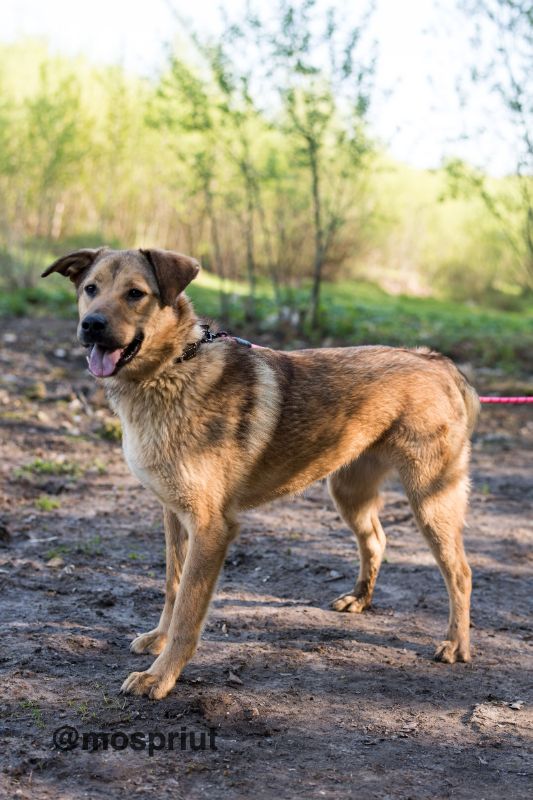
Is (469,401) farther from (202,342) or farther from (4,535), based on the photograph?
(4,535)

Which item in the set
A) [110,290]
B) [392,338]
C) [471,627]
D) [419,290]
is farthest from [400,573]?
[419,290]

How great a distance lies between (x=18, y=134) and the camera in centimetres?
1497

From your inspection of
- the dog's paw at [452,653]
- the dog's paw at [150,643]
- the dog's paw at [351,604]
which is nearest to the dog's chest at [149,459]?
the dog's paw at [150,643]

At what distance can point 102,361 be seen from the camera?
3768 millimetres

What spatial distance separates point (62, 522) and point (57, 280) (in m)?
11.7

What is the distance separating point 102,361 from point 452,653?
2.34m

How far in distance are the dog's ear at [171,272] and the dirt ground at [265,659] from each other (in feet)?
5.84

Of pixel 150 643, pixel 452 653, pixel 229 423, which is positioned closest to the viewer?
pixel 229 423

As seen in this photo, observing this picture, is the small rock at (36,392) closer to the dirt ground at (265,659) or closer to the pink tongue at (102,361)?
the dirt ground at (265,659)

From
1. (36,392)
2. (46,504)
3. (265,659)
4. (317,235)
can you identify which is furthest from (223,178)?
(265,659)

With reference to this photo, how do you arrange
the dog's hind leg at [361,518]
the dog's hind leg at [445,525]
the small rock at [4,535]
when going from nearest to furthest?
the dog's hind leg at [445,525]
the dog's hind leg at [361,518]
the small rock at [4,535]

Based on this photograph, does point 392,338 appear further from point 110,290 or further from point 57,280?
point 110,290

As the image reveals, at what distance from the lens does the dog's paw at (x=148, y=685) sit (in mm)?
3686

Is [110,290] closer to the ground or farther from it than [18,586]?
farther from it
